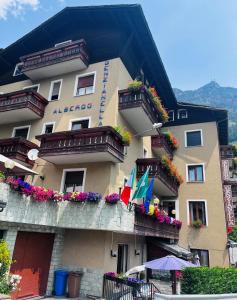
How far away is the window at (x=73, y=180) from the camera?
15.2m

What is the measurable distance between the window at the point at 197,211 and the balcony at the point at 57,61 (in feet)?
51.6

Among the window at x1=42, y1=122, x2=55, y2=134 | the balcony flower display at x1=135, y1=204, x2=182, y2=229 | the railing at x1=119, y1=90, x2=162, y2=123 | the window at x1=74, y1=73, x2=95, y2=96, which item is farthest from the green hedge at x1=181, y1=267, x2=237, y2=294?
the window at x1=74, y1=73, x2=95, y2=96

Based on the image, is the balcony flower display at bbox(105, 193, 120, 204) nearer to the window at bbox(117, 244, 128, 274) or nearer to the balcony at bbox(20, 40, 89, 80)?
the window at bbox(117, 244, 128, 274)

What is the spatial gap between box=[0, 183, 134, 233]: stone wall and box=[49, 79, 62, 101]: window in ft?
29.5

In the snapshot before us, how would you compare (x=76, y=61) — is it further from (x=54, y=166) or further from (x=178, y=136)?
(x=178, y=136)

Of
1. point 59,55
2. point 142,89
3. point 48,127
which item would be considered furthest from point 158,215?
point 59,55

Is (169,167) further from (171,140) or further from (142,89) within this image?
(142,89)

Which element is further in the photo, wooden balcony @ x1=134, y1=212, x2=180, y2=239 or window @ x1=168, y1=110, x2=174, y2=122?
window @ x1=168, y1=110, x2=174, y2=122

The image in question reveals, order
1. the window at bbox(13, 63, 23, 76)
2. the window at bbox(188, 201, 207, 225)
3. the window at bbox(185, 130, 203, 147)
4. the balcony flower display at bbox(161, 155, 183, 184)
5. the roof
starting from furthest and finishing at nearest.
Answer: the window at bbox(185, 130, 203, 147)
the window at bbox(188, 201, 207, 225)
the window at bbox(13, 63, 23, 76)
the balcony flower display at bbox(161, 155, 183, 184)
the roof

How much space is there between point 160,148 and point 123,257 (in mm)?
10452

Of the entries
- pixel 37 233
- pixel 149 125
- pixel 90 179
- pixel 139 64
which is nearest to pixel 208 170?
pixel 149 125

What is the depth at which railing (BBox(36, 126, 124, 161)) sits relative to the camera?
13.7 meters

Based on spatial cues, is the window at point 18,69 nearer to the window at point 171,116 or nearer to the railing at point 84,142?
the railing at point 84,142

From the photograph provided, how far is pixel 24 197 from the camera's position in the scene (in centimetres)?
1109
